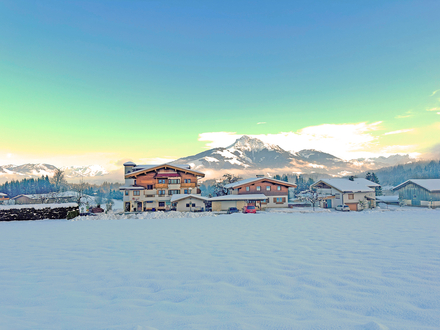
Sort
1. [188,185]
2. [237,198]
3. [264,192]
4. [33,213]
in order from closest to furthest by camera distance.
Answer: [33,213]
[237,198]
[264,192]
[188,185]

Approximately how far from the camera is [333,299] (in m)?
5.14

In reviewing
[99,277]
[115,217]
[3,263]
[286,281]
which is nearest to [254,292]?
[286,281]

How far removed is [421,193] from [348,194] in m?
14.9

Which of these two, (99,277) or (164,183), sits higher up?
(164,183)

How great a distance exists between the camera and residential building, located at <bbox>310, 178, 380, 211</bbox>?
4712 cm

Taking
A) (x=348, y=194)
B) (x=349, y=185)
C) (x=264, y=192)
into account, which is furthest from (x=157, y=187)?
(x=349, y=185)

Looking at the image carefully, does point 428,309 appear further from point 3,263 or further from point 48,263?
point 3,263

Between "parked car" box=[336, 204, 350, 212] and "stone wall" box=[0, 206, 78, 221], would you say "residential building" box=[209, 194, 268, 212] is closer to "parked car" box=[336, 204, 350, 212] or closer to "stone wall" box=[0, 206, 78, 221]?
"parked car" box=[336, 204, 350, 212]

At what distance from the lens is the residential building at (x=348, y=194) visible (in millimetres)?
47125

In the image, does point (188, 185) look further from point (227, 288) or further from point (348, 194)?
point (227, 288)

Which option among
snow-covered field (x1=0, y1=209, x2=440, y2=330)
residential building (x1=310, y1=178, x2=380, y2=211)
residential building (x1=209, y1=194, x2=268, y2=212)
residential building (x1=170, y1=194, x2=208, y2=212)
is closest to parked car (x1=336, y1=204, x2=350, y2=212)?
residential building (x1=310, y1=178, x2=380, y2=211)

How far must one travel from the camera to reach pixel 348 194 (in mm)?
47344

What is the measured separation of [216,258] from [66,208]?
30.0m

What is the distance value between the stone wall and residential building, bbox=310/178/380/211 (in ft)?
156
